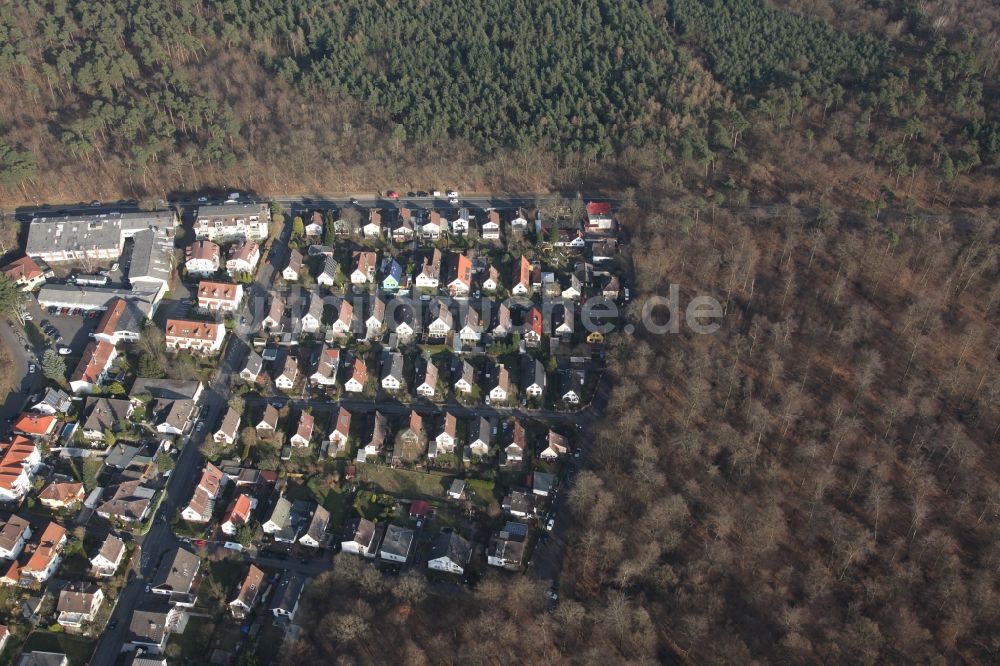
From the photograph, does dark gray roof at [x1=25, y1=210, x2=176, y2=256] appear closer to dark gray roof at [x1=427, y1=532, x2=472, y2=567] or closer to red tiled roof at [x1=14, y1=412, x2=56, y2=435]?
red tiled roof at [x1=14, y1=412, x2=56, y2=435]

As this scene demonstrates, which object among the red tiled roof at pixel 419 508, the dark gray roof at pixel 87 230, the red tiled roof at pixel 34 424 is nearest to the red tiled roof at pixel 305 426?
the red tiled roof at pixel 419 508

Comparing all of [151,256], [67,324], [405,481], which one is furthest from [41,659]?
[151,256]

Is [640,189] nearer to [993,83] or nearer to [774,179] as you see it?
[774,179]

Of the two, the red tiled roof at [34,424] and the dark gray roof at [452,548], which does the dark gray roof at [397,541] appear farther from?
the red tiled roof at [34,424]

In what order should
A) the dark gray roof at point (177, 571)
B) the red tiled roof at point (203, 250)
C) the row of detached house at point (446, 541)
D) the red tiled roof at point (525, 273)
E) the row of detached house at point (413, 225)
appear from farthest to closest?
the row of detached house at point (413, 225) < the red tiled roof at point (203, 250) < the red tiled roof at point (525, 273) < the row of detached house at point (446, 541) < the dark gray roof at point (177, 571)

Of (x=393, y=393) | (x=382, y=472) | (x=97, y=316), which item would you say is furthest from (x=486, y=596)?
(x=97, y=316)

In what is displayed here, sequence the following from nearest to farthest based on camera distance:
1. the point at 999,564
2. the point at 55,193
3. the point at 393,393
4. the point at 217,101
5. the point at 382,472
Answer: the point at 999,564, the point at 382,472, the point at 393,393, the point at 55,193, the point at 217,101

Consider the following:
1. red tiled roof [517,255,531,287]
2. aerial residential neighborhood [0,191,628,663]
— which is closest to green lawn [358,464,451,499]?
aerial residential neighborhood [0,191,628,663]
